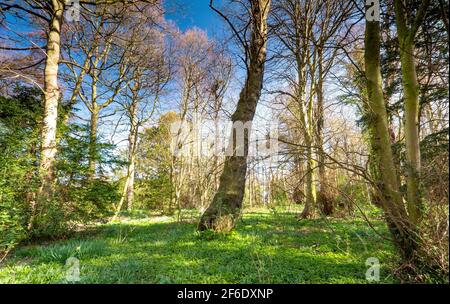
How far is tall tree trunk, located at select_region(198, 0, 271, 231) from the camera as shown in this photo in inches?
194

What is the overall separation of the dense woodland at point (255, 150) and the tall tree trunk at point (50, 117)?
0.03 m

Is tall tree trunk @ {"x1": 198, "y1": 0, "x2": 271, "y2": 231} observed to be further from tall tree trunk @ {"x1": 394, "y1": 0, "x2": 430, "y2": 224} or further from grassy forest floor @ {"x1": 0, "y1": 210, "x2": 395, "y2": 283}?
tall tree trunk @ {"x1": 394, "y1": 0, "x2": 430, "y2": 224}

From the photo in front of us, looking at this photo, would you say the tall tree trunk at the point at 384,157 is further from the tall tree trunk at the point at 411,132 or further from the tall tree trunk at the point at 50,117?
the tall tree trunk at the point at 50,117

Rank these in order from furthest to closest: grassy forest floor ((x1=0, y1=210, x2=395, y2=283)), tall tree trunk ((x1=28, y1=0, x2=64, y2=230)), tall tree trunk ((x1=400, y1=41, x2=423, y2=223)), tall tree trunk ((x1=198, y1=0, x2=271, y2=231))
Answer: tall tree trunk ((x1=28, y1=0, x2=64, y2=230)) → tall tree trunk ((x1=198, y1=0, x2=271, y2=231)) → grassy forest floor ((x1=0, y1=210, x2=395, y2=283)) → tall tree trunk ((x1=400, y1=41, x2=423, y2=223))

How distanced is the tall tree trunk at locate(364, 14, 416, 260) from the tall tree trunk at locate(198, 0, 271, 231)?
2709mm

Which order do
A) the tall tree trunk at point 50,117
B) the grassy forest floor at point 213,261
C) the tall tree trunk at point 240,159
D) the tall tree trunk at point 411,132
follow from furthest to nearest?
1. the tall tree trunk at point 50,117
2. the tall tree trunk at point 240,159
3. the grassy forest floor at point 213,261
4. the tall tree trunk at point 411,132

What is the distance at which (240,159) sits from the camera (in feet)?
17.3

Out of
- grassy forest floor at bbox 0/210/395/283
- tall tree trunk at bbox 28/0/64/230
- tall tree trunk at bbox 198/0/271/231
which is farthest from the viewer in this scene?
tall tree trunk at bbox 28/0/64/230

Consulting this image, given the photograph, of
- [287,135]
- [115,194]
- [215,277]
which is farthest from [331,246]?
[287,135]

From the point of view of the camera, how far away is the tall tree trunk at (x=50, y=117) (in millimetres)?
5230

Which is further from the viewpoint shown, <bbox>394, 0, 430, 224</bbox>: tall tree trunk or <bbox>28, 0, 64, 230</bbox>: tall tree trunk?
<bbox>28, 0, 64, 230</bbox>: tall tree trunk

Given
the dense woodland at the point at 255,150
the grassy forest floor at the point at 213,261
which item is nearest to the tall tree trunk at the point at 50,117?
the dense woodland at the point at 255,150

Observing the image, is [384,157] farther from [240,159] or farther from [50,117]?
[50,117]

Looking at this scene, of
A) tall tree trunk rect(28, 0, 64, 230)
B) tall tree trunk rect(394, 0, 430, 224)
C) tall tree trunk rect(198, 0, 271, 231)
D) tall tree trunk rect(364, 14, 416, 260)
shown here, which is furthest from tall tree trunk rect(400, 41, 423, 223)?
tall tree trunk rect(28, 0, 64, 230)
